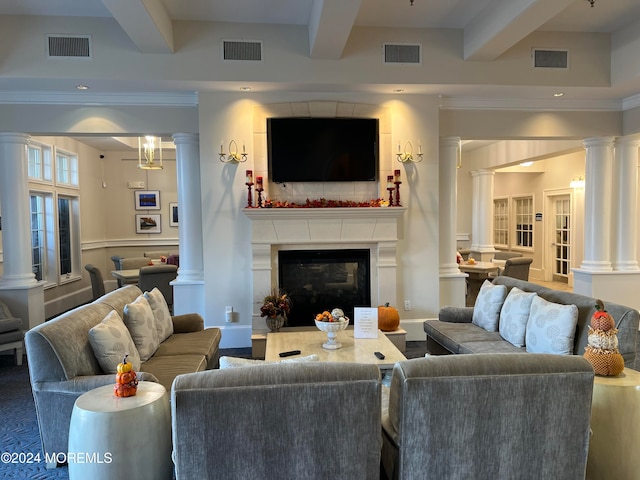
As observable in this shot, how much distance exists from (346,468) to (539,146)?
23.8ft

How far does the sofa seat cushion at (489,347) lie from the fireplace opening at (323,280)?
1.70 meters

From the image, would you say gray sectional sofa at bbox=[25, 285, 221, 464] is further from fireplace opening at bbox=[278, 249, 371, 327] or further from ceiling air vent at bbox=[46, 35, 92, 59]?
ceiling air vent at bbox=[46, 35, 92, 59]

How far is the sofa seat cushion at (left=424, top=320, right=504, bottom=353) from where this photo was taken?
142 inches

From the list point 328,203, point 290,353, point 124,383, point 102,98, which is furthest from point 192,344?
point 102,98

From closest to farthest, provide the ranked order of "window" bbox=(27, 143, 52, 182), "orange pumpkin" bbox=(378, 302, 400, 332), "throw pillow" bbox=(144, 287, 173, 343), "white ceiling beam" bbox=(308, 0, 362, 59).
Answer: "white ceiling beam" bbox=(308, 0, 362, 59) < "throw pillow" bbox=(144, 287, 173, 343) < "orange pumpkin" bbox=(378, 302, 400, 332) < "window" bbox=(27, 143, 52, 182)

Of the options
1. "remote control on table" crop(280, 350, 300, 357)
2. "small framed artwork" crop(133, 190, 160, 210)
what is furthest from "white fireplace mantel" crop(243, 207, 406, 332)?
"small framed artwork" crop(133, 190, 160, 210)

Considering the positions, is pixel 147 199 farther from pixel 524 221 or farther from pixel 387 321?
pixel 524 221

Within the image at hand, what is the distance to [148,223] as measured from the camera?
29.8 ft

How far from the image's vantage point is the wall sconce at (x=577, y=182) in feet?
28.4

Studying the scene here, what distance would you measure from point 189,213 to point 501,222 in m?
9.17

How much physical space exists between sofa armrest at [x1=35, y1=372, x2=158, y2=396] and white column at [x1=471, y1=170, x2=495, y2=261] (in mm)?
7822

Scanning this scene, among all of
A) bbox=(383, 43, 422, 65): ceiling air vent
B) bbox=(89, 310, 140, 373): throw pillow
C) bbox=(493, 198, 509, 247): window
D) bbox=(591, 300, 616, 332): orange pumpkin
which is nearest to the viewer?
bbox=(591, 300, 616, 332): orange pumpkin

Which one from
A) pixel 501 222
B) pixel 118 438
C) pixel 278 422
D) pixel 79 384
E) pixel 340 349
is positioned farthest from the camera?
pixel 501 222

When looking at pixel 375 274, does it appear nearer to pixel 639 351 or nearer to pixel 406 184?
pixel 406 184
